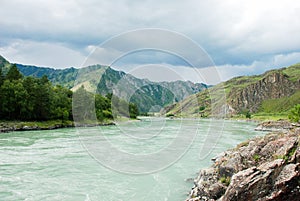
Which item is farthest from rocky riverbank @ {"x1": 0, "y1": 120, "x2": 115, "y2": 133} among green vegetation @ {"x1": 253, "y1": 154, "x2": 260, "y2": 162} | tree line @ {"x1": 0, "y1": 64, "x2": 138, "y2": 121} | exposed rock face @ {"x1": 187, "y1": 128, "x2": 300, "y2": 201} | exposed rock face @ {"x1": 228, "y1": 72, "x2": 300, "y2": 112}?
exposed rock face @ {"x1": 228, "y1": 72, "x2": 300, "y2": 112}

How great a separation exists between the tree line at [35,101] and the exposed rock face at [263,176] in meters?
38.7

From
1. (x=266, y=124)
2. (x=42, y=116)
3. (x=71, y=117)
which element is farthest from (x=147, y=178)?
(x=266, y=124)

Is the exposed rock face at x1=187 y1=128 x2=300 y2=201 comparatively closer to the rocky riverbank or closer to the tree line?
the tree line

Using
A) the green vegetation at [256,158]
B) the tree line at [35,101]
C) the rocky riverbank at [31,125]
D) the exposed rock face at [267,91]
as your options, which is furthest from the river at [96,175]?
the exposed rock face at [267,91]

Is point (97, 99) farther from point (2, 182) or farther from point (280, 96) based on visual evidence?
point (280, 96)

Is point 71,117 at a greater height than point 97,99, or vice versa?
point 97,99

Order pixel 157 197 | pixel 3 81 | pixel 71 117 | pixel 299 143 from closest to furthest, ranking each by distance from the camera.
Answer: pixel 299 143, pixel 157 197, pixel 3 81, pixel 71 117

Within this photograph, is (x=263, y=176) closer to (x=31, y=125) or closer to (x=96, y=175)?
(x=96, y=175)

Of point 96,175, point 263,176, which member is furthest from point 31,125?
point 263,176

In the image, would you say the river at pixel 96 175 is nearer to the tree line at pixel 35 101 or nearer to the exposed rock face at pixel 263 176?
the exposed rock face at pixel 263 176

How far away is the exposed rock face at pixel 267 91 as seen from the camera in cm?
18775

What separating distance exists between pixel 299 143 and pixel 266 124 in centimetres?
7578

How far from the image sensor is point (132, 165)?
23359 millimetres

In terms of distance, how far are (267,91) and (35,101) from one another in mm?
173120
